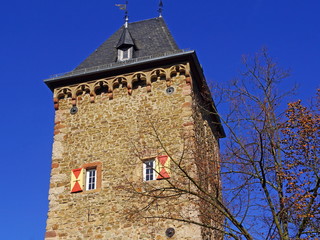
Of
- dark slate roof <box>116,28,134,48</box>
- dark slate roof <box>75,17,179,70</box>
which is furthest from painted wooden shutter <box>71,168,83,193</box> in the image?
dark slate roof <box>116,28,134,48</box>

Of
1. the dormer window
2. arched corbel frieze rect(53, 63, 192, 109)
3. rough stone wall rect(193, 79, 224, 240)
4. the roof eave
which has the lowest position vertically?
rough stone wall rect(193, 79, 224, 240)

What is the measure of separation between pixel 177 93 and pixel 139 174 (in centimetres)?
282

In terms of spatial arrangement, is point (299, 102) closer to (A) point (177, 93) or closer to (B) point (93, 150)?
(A) point (177, 93)

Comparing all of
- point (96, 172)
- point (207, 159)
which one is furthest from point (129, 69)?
point (207, 159)

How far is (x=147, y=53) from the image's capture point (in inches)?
776

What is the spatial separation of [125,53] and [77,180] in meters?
4.80

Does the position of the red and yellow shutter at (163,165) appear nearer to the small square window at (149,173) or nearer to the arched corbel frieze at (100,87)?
the small square window at (149,173)

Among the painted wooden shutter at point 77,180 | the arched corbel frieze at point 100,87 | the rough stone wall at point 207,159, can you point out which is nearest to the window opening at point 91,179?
the painted wooden shutter at point 77,180

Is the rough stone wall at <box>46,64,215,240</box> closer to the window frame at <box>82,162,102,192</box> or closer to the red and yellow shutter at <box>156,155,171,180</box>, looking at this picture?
the window frame at <box>82,162,102,192</box>

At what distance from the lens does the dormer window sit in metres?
19.8

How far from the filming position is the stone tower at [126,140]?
651 inches

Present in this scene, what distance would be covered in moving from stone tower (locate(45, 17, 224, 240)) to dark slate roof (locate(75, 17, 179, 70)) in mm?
75

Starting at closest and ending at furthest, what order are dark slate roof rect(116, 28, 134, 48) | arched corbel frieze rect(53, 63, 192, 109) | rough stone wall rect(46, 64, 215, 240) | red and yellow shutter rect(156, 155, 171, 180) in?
rough stone wall rect(46, 64, 215, 240) → red and yellow shutter rect(156, 155, 171, 180) → arched corbel frieze rect(53, 63, 192, 109) → dark slate roof rect(116, 28, 134, 48)

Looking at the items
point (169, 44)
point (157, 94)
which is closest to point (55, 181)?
point (157, 94)
